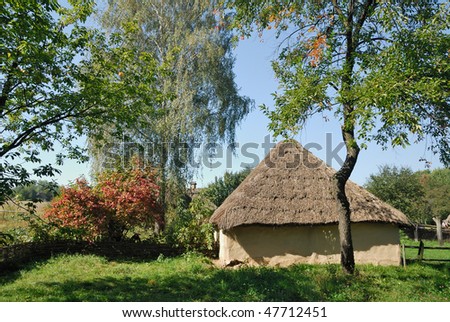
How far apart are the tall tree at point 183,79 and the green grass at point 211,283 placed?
301 inches

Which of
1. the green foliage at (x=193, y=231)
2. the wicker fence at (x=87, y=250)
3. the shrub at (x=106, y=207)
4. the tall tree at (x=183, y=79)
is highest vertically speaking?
the tall tree at (x=183, y=79)

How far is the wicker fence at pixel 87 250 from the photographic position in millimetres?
13555

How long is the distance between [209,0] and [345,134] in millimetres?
13629

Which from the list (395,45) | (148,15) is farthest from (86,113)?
(148,15)

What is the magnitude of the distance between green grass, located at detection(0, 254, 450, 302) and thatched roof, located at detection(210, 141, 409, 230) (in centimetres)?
167

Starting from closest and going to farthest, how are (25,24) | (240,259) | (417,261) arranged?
(25,24) < (240,259) < (417,261)

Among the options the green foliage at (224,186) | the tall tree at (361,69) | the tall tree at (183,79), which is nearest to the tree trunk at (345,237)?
the tall tree at (361,69)

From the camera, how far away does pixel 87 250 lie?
14.9m

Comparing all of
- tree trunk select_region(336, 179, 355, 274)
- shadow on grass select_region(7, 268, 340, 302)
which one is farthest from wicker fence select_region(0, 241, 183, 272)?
tree trunk select_region(336, 179, 355, 274)

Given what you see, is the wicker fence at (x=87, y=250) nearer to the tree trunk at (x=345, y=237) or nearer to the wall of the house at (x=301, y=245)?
the wall of the house at (x=301, y=245)

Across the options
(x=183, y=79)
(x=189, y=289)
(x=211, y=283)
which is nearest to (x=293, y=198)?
(x=211, y=283)

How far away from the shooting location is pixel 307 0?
11875 millimetres

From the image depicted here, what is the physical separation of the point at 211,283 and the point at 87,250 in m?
7.02

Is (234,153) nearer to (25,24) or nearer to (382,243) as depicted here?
(382,243)
